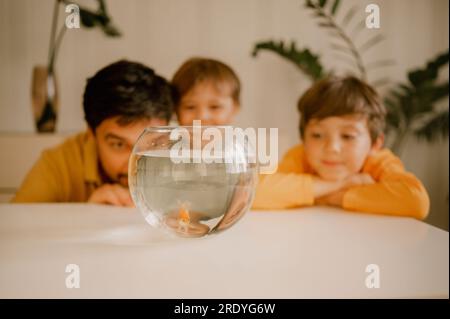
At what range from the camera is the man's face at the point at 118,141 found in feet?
1.66

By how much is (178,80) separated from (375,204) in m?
0.32

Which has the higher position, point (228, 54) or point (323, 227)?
point (228, 54)

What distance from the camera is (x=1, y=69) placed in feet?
1.55

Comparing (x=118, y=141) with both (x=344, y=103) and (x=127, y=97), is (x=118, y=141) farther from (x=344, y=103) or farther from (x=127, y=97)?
(x=344, y=103)

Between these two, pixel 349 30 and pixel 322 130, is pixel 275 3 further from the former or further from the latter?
pixel 349 30

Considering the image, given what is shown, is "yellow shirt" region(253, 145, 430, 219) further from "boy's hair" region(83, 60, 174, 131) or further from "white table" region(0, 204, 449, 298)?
"boy's hair" region(83, 60, 174, 131)

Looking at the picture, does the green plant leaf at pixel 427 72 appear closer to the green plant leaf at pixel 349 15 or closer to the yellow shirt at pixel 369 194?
the green plant leaf at pixel 349 15

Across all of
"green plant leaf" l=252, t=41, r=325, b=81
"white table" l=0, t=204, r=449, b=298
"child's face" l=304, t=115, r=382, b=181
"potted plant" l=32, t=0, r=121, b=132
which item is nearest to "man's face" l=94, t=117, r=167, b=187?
"white table" l=0, t=204, r=449, b=298

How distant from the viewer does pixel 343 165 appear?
60cm

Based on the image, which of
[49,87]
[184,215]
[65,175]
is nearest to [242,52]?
[49,87]

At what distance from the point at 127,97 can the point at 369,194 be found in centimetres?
31

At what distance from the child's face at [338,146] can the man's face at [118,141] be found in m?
0.24
